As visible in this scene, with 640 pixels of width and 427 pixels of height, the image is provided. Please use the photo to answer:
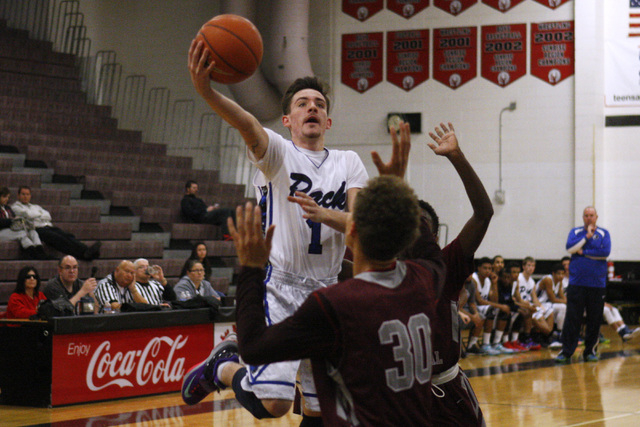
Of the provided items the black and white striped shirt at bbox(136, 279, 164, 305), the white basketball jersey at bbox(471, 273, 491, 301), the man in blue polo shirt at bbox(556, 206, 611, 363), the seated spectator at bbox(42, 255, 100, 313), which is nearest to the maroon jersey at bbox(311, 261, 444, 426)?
the seated spectator at bbox(42, 255, 100, 313)

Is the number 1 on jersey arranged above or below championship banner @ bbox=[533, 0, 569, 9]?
below

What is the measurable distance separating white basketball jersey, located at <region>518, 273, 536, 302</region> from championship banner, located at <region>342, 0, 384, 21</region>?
6.32 m

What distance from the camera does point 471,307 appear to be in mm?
11211

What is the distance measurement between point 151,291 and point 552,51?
964 cm

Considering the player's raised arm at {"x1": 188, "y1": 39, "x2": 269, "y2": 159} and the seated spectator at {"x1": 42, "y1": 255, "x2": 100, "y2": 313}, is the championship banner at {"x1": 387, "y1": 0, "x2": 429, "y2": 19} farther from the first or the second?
the player's raised arm at {"x1": 188, "y1": 39, "x2": 269, "y2": 159}

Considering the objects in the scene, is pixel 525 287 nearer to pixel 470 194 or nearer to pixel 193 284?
pixel 193 284

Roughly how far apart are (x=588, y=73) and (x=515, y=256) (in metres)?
3.55

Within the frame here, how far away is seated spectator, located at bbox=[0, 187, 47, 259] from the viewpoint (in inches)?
404

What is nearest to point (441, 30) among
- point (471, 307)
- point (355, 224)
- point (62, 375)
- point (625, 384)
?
point (471, 307)

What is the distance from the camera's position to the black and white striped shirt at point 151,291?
27.9 feet

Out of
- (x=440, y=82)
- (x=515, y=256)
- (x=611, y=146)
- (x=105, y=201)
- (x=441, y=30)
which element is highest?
(x=441, y=30)

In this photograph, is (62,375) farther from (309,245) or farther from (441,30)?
(441,30)

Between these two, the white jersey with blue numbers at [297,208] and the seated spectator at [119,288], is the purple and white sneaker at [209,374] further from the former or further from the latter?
the seated spectator at [119,288]

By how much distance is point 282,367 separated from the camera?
3.49 m
